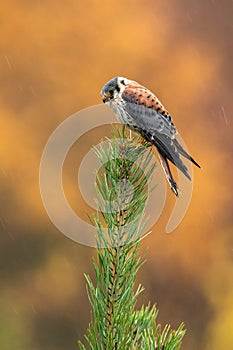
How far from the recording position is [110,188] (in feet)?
3.30

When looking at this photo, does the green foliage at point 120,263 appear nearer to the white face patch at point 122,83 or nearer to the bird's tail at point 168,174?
the bird's tail at point 168,174

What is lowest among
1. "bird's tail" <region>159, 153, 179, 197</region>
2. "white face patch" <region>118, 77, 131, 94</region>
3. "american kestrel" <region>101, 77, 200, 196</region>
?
"bird's tail" <region>159, 153, 179, 197</region>

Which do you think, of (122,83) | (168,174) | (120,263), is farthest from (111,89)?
(120,263)

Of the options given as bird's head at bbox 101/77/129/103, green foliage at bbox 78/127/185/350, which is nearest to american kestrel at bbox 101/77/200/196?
bird's head at bbox 101/77/129/103

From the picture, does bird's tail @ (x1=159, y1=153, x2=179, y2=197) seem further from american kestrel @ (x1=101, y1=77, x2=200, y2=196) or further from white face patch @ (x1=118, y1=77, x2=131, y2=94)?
white face patch @ (x1=118, y1=77, x2=131, y2=94)

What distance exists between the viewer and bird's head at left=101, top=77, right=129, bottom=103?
1990 mm

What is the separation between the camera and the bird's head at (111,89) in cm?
199

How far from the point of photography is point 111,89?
201 cm

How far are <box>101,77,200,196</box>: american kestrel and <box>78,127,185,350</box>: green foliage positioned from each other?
0.81m

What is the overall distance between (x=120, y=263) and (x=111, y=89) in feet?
3.79

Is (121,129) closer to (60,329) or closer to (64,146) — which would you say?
(64,146)

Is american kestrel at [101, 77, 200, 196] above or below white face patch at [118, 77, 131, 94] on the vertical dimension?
below

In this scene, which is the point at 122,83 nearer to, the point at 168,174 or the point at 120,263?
the point at 168,174

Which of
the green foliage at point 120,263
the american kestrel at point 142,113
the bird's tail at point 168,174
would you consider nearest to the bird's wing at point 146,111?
the american kestrel at point 142,113
